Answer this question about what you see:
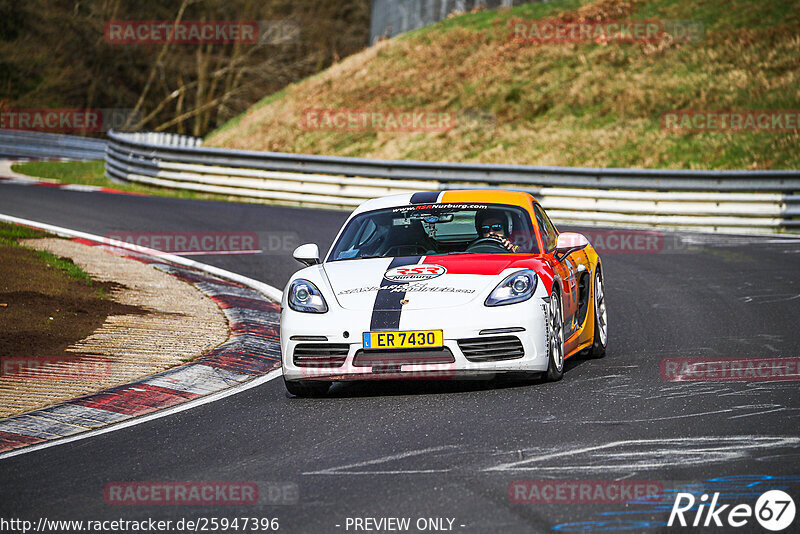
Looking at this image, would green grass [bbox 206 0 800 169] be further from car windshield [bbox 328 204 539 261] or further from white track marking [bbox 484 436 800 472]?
white track marking [bbox 484 436 800 472]

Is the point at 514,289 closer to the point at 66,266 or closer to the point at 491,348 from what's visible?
the point at 491,348

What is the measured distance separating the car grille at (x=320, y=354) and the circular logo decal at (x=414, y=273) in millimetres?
625

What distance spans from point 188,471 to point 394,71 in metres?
31.7

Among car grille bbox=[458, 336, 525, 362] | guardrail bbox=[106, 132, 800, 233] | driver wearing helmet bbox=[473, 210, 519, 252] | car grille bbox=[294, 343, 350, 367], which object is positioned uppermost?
guardrail bbox=[106, 132, 800, 233]

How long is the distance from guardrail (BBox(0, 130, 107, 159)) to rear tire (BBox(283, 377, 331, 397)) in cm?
3144

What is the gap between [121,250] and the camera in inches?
583

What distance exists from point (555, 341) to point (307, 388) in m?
1.69

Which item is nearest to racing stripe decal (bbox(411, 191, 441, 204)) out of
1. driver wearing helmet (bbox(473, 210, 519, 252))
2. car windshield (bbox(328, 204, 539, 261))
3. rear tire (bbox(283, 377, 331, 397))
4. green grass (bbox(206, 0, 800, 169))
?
car windshield (bbox(328, 204, 539, 261))

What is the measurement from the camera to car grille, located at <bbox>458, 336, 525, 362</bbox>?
7062 mm

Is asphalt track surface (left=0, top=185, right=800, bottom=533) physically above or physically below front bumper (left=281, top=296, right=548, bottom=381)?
below

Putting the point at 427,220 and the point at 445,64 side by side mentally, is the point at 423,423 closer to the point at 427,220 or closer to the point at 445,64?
the point at 427,220

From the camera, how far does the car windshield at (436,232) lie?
A: 27.0 ft

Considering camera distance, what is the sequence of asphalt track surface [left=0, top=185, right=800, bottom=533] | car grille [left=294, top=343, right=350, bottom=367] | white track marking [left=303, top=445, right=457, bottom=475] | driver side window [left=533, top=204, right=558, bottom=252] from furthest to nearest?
driver side window [left=533, top=204, right=558, bottom=252], car grille [left=294, top=343, right=350, bottom=367], white track marking [left=303, top=445, right=457, bottom=475], asphalt track surface [left=0, top=185, right=800, bottom=533]

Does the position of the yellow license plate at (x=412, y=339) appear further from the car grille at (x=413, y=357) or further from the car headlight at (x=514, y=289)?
the car headlight at (x=514, y=289)
